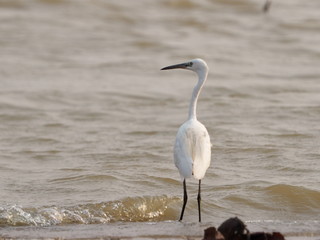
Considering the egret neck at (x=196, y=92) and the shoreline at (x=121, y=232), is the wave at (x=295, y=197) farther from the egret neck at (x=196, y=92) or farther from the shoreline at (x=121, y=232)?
the shoreline at (x=121, y=232)

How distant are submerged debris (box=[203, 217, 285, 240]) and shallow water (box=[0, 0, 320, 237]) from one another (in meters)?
1.04

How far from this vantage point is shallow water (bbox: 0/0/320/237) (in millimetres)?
7652

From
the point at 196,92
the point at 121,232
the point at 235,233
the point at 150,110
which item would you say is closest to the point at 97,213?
the point at 121,232

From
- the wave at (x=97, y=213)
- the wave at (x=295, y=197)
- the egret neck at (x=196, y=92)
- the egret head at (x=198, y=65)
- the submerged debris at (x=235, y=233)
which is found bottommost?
the wave at (x=97, y=213)

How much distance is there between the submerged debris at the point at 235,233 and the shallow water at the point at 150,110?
1.04 metres

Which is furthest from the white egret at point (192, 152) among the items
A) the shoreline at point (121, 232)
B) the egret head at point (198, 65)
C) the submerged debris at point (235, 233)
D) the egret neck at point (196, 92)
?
the submerged debris at point (235, 233)

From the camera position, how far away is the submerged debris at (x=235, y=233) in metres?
5.13

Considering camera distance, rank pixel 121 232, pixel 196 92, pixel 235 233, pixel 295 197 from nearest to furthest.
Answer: pixel 235 233, pixel 121 232, pixel 196 92, pixel 295 197

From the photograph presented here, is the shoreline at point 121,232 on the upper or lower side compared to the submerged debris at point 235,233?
lower

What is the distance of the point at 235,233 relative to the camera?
5145 millimetres

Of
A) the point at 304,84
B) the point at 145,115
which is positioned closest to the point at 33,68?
the point at 145,115

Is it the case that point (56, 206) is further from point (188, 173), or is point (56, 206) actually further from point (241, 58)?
point (241, 58)

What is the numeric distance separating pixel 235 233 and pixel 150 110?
6.87m

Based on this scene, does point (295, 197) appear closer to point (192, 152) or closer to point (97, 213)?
point (192, 152)
